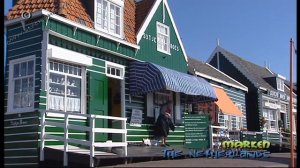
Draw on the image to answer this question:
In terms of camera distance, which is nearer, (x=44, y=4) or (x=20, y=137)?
(x=20, y=137)

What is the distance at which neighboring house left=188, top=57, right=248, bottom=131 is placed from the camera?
23984 mm

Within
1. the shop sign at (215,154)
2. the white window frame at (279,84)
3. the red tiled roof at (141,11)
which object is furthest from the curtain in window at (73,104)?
the white window frame at (279,84)

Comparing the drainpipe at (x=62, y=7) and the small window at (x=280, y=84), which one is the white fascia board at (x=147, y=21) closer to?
the drainpipe at (x=62, y=7)

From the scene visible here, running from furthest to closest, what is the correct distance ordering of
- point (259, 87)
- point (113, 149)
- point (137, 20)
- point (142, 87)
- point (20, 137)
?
point (259, 87), point (137, 20), point (142, 87), point (113, 149), point (20, 137)

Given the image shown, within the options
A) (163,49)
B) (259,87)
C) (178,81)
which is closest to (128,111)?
(178,81)

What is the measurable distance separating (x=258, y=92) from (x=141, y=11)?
14.6 m

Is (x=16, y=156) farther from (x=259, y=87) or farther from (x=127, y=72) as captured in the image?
(x=259, y=87)

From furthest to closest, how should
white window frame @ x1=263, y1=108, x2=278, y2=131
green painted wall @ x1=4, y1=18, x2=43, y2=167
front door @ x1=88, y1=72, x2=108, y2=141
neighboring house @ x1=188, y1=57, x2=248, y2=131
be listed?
white window frame @ x1=263, y1=108, x2=278, y2=131 → neighboring house @ x1=188, y1=57, x2=248, y2=131 → front door @ x1=88, y1=72, x2=108, y2=141 → green painted wall @ x1=4, y1=18, x2=43, y2=167

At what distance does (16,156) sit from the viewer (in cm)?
1321

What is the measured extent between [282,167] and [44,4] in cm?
873

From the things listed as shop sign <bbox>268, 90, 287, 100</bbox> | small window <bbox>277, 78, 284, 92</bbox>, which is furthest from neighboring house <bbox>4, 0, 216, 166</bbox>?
small window <bbox>277, 78, 284, 92</bbox>

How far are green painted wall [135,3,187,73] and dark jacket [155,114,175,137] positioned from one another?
2430mm

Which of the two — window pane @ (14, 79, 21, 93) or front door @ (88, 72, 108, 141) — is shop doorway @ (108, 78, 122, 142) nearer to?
front door @ (88, 72, 108, 141)

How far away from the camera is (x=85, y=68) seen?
48.5 feet
